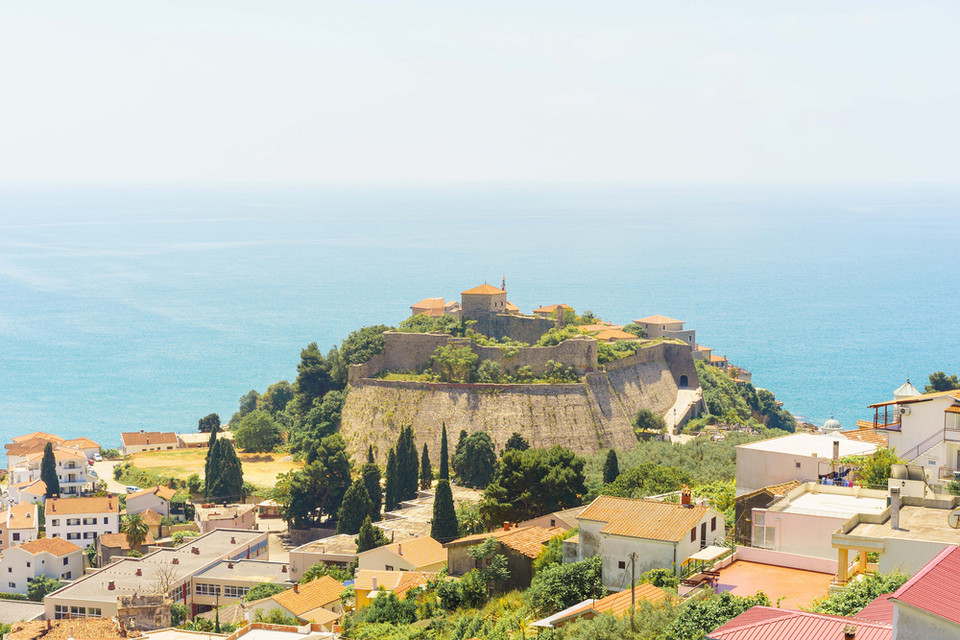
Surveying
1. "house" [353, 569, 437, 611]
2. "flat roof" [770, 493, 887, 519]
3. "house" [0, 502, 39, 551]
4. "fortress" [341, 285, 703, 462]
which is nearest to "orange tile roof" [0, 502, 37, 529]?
"house" [0, 502, 39, 551]

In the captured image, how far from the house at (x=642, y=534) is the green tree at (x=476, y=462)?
24035 mm

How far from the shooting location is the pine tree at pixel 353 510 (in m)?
43.0

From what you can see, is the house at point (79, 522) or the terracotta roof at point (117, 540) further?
the house at point (79, 522)

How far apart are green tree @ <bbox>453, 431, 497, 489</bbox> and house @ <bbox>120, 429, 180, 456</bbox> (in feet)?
73.3

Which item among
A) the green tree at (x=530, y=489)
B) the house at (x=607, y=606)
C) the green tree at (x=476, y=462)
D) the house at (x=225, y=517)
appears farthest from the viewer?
the green tree at (x=476, y=462)

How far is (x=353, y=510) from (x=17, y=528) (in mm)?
15561

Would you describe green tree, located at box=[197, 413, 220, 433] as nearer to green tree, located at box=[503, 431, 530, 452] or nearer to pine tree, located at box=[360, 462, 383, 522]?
pine tree, located at box=[360, 462, 383, 522]

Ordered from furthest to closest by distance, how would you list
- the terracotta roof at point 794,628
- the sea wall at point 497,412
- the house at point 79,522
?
the sea wall at point 497,412, the house at point 79,522, the terracotta roof at point 794,628

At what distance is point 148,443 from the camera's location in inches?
2530

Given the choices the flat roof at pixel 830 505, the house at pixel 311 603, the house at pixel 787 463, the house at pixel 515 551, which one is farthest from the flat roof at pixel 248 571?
the flat roof at pixel 830 505

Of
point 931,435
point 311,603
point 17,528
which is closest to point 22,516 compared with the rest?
point 17,528

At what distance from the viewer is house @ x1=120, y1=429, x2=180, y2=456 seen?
6362cm

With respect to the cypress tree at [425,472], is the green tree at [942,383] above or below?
above

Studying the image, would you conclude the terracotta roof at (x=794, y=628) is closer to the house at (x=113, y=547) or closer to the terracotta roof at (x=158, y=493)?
the house at (x=113, y=547)
